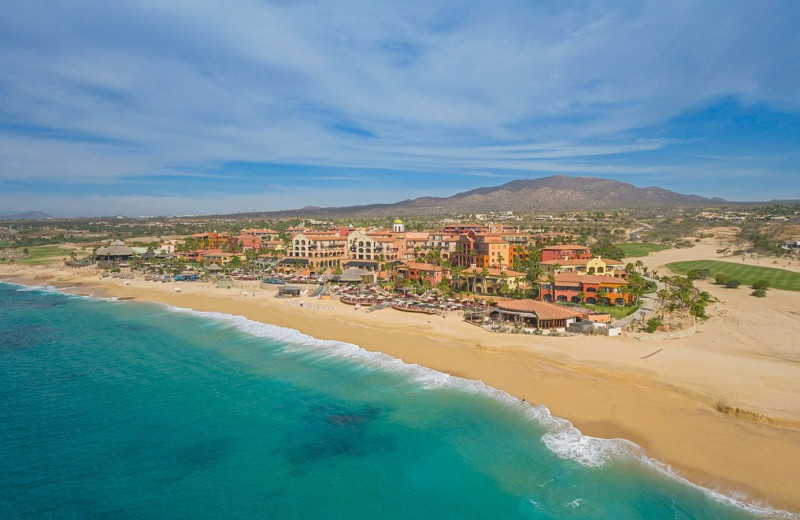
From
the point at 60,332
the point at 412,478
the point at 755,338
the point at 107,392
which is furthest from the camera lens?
the point at 60,332

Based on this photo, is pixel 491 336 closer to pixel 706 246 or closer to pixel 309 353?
pixel 309 353

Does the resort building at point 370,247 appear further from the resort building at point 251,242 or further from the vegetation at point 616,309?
the vegetation at point 616,309

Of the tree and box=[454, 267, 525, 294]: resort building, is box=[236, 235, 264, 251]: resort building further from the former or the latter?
the tree

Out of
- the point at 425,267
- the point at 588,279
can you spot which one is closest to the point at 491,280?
the point at 425,267

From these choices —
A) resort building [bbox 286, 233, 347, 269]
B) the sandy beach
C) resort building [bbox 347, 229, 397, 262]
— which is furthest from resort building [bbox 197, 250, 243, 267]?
the sandy beach

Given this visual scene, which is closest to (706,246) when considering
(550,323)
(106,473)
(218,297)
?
(550,323)
